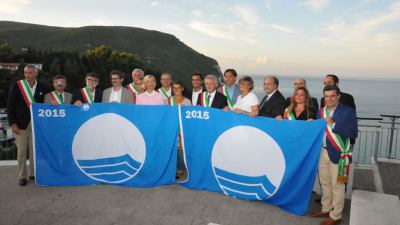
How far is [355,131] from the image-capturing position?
13.1ft

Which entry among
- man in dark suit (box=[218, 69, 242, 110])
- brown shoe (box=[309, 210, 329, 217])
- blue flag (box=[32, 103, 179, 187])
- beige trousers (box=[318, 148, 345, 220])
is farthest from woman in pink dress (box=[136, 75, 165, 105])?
brown shoe (box=[309, 210, 329, 217])

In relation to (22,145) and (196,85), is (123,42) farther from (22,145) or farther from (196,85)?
(196,85)

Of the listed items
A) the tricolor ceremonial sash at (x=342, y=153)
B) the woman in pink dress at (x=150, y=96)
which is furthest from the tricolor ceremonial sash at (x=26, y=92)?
the tricolor ceremonial sash at (x=342, y=153)

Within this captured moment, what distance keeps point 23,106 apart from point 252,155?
382 cm

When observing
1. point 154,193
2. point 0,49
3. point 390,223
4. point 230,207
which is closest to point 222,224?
point 230,207

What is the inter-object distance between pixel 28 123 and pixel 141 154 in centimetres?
198

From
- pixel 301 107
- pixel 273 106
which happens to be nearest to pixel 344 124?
pixel 301 107

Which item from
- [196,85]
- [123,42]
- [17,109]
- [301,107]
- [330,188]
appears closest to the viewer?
[330,188]

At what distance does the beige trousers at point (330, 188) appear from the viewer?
4.12 metres

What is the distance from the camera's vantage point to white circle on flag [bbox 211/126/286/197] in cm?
456

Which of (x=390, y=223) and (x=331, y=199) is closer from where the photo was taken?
(x=390, y=223)

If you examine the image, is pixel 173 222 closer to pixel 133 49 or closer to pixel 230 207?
pixel 230 207

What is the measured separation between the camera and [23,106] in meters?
5.35

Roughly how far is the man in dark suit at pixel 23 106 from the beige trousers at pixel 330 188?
15.1 ft
